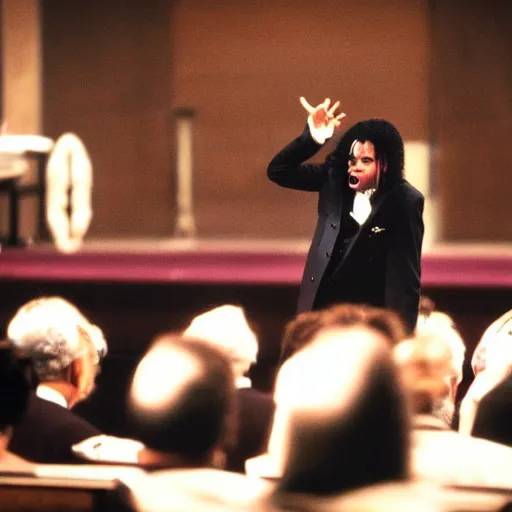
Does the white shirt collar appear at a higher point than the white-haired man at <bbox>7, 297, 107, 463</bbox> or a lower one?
lower

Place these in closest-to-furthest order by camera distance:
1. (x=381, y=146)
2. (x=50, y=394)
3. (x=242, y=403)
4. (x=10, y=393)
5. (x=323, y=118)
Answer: (x=10, y=393) → (x=242, y=403) → (x=50, y=394) → (x=381, y=146) → (x=323, y=118)

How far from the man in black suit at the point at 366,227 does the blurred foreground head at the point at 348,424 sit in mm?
2194

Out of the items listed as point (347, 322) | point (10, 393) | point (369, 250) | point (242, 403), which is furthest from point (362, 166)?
point (10, 393)

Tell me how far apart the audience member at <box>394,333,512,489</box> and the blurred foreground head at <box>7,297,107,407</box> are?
0.98 m

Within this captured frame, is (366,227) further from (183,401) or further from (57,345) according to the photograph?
(183,401)

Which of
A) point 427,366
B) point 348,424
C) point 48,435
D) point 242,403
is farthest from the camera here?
point 242,403

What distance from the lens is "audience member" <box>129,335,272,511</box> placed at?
1.11m

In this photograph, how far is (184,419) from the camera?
3.87 ft

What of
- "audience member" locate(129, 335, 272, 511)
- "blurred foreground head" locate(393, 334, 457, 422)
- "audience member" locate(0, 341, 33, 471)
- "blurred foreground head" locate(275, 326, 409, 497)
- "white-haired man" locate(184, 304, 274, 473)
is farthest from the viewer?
"white-haired man" locate(184, 304, 274, 473)

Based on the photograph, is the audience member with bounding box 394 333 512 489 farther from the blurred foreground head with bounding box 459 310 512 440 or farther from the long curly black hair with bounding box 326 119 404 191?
the long curly black hair with bounding box 326 119 404 191

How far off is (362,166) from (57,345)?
105 centimetres

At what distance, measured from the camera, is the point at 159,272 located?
493 centimetres

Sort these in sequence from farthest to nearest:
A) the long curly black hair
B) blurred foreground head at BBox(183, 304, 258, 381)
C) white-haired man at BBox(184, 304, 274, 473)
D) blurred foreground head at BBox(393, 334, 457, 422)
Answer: the long curly black hair, blurred foreground head at BBox(183, 304, 258, 381), white-haired man at BBox(184, 304, 274, 473), blurred foreground head at BBox(393, 334, 457, 422)


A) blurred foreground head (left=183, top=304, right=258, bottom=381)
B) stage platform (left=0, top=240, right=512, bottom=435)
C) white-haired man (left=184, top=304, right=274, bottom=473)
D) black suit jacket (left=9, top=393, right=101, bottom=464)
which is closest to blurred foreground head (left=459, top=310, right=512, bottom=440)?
white-haired man (left=184, top=304, right=274, bottom=473)
